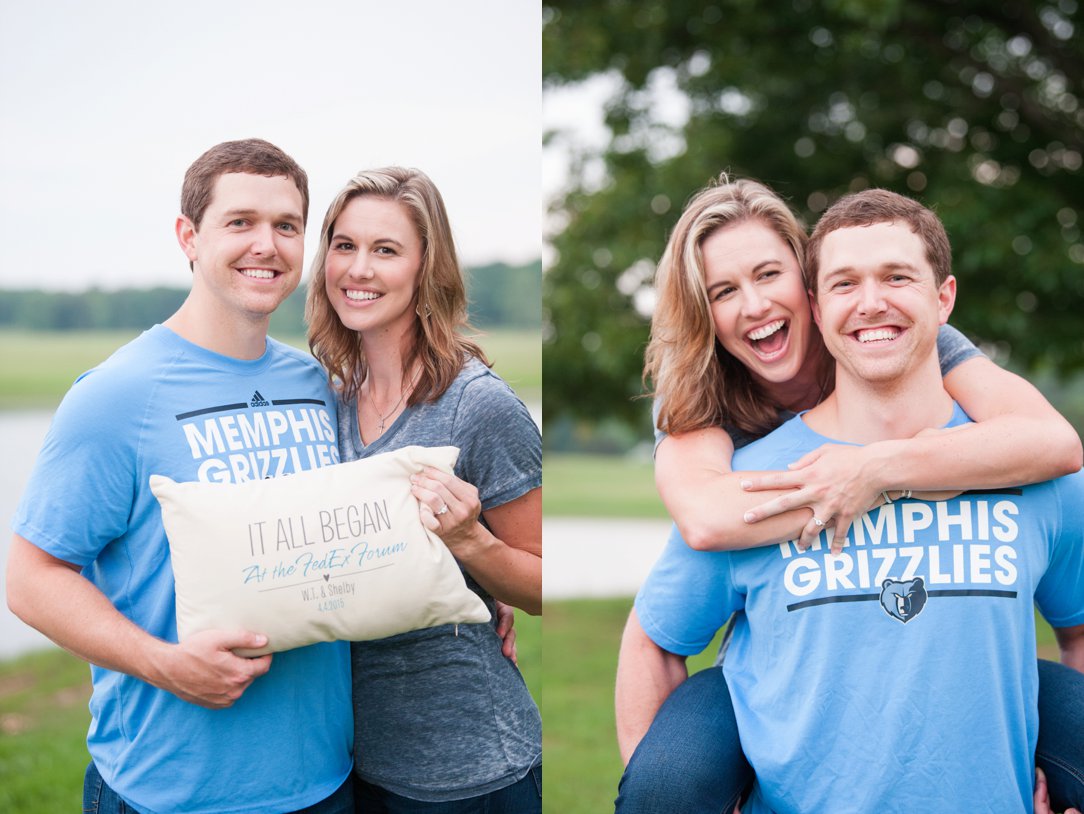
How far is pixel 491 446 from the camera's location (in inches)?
79.7

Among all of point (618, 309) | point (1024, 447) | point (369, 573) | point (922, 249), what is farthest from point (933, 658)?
point (618, 309)

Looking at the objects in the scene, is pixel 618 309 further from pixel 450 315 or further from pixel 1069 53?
pixel 450 315

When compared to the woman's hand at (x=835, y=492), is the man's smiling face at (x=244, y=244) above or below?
above

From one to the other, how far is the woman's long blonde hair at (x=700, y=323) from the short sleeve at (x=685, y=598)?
0.87 ft

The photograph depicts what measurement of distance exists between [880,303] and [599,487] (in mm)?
30921

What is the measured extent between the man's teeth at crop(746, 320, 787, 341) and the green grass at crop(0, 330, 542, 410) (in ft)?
1.47

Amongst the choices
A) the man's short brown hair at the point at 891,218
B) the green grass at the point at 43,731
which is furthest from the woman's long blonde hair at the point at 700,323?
the green grass at the point at 43,731

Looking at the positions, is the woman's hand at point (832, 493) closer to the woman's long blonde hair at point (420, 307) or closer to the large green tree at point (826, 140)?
the woman's long blonde hair at point (420, 307)

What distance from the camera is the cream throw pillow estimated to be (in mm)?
1783

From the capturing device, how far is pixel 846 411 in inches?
78.2

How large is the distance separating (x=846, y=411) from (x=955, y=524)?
28 cm

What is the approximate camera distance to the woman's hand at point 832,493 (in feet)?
6.02

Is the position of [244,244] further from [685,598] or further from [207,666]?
[685,598]

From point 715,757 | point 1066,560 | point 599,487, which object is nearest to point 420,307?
point 715,757
